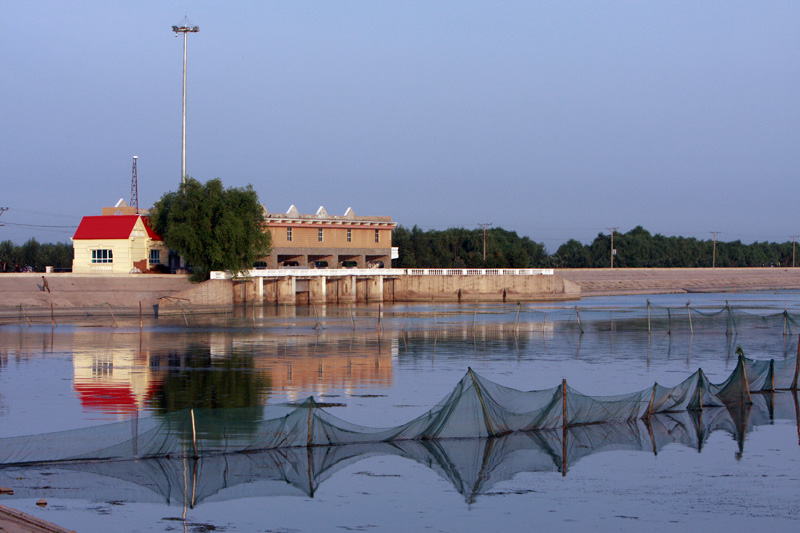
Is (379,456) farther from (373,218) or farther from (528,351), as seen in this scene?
(373,218)

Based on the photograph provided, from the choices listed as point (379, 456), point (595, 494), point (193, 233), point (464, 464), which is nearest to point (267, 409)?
point (379, 456)

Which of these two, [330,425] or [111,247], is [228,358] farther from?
[111,247]

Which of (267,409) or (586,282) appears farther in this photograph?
(586,282)

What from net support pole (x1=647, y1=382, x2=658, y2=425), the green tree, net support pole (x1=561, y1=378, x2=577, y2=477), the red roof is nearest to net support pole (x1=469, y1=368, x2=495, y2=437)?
net support pole (x1=561, y1=378, x2=577, y2=477)

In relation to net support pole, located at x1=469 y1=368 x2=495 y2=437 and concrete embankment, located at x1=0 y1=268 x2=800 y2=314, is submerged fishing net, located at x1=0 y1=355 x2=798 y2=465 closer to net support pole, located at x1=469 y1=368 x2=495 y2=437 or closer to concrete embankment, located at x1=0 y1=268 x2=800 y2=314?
net support pole, located at x1=469 y1=368 x2=495 y2=437

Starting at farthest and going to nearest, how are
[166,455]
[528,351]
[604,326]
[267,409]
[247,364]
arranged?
[604,326] → [528,351] → [247,364] → [267,409] → [166,455]

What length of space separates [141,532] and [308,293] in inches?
3220

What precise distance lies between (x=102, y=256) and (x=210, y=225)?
10.2 meters

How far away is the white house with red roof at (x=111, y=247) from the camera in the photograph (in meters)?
79.1

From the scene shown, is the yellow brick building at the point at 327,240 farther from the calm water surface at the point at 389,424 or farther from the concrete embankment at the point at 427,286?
the calm water surface at the point at 389,424

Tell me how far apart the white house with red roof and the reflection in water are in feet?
213

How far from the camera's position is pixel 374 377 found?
107 ft

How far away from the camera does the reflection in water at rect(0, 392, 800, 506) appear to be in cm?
1580

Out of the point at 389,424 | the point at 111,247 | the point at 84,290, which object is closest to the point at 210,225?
the point at 111,247
